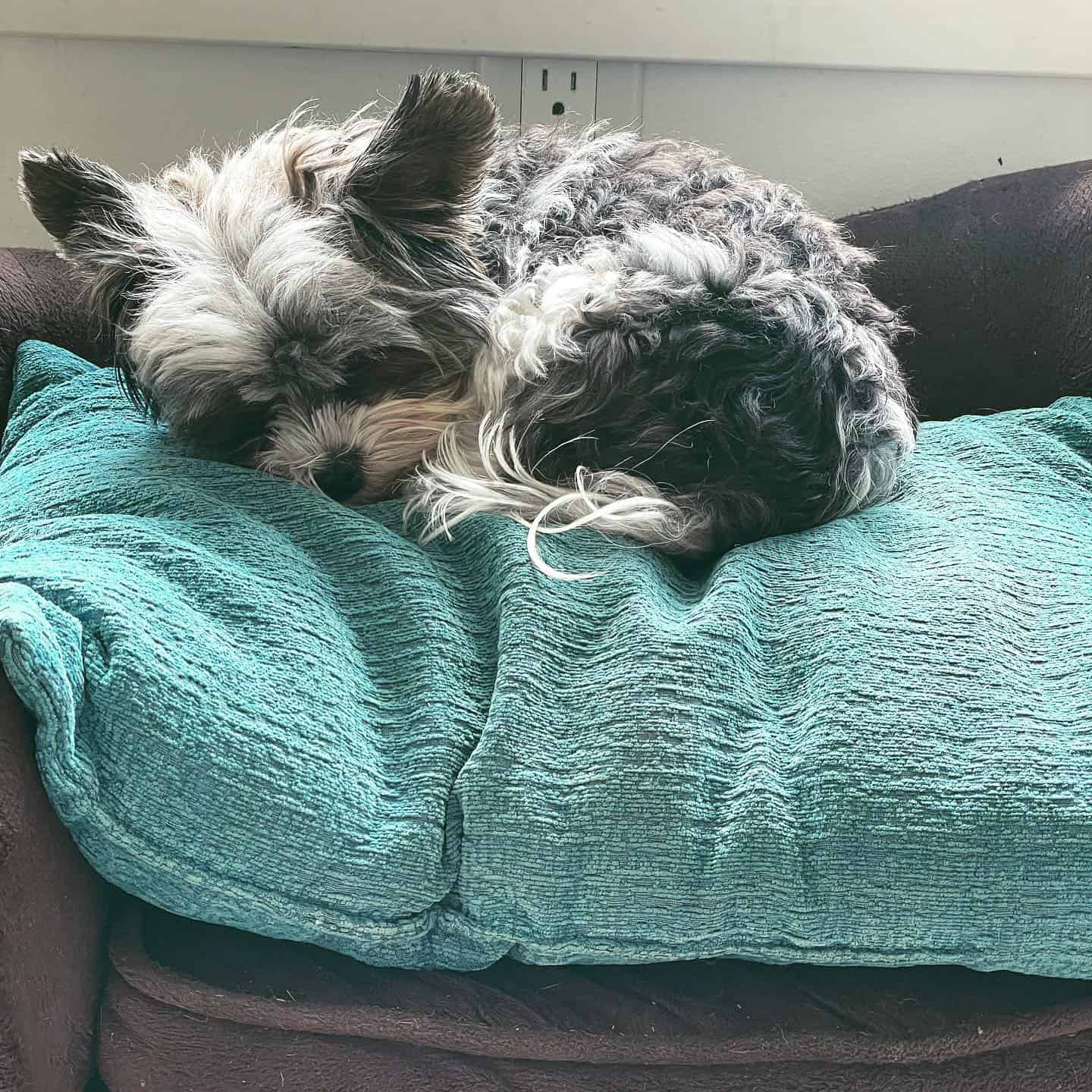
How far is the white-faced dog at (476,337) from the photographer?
1589mm

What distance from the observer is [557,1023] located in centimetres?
122

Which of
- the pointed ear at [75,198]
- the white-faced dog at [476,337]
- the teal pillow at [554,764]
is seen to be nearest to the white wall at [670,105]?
the white-faced dog at [476,337]

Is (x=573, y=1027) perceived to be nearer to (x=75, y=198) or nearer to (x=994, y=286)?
(x=75, y=198)

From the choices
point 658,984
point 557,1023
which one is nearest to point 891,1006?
point 658,984

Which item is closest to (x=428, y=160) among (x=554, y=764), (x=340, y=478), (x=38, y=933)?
(x=340, y=478)

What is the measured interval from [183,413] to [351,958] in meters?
0.87

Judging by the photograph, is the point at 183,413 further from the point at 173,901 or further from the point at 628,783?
the point at 628,783

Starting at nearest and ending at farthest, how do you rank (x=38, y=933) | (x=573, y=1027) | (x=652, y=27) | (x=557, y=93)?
(x=38, y=933) → (x=573, y=1027) → (x=652, y=27) → (x=557, y=93)

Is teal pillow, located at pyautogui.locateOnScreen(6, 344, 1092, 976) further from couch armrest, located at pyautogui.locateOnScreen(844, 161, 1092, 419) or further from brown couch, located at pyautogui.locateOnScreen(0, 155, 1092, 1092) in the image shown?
couch armrest, located at pyautogui.locateOnScreen(844, 161, 1092, 419)

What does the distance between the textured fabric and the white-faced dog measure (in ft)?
1.83

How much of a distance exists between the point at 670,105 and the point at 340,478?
1563 mm

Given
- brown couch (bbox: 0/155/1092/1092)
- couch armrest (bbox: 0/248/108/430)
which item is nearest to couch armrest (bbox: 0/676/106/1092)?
brown couch (bbox: 0/155/1092/1092)

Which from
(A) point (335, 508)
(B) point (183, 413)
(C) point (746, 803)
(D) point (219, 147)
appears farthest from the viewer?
(D) point (219, 147)

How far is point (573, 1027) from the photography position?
1223 mm
